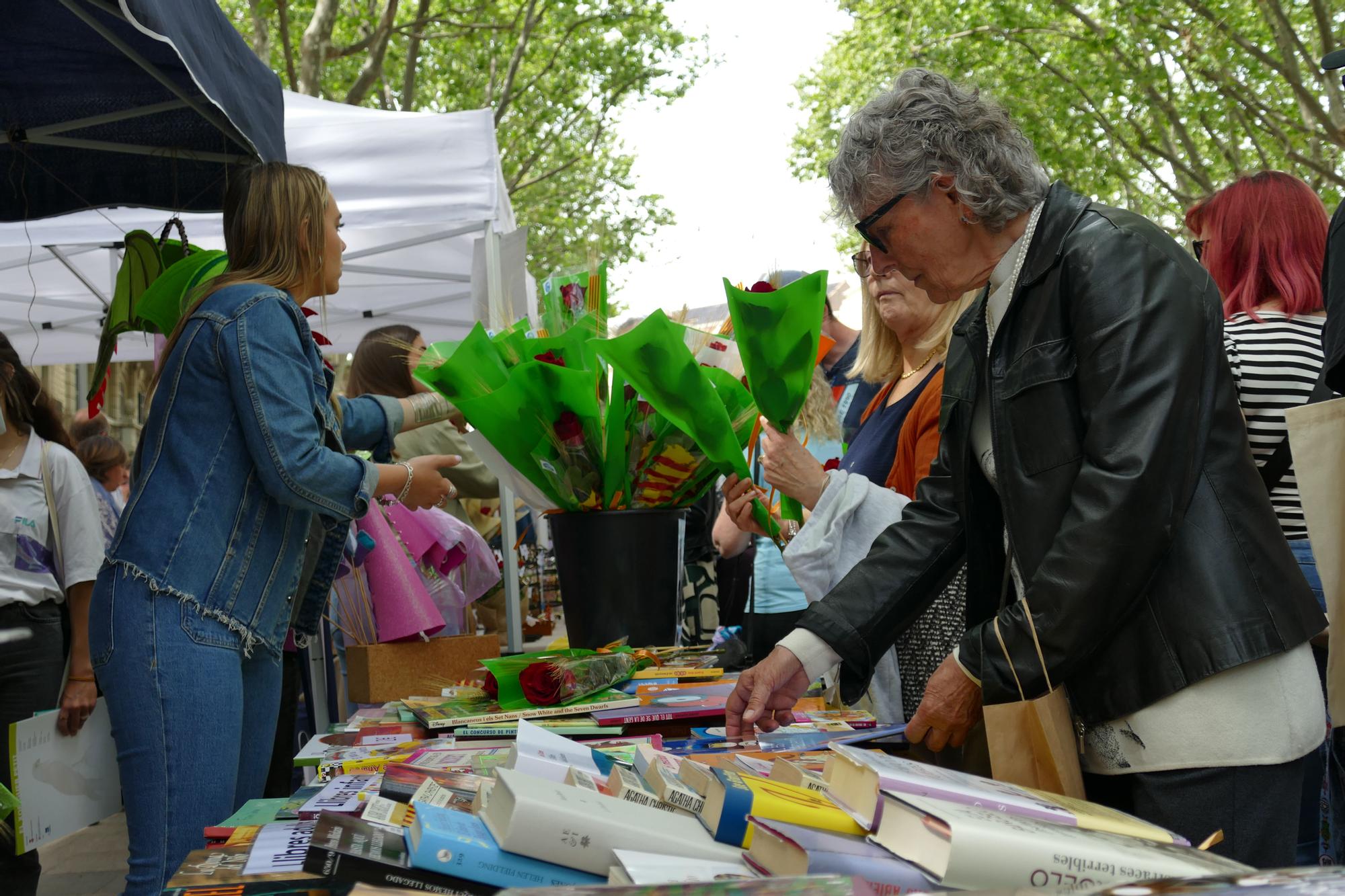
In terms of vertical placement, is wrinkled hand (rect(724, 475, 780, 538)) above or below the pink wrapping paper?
above

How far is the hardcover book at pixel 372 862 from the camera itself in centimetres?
101

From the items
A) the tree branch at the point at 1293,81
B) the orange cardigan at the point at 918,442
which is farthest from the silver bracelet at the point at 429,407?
the tree branch at the point at 1293,81

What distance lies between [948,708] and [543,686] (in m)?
0.78

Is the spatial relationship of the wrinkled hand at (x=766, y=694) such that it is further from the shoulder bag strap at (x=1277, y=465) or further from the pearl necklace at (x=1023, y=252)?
the shoulder bag strap at (x=1277, y=465)

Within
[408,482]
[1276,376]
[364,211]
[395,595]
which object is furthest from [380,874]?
[364,211]

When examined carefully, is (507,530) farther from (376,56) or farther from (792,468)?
(376,56)

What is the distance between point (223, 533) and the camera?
7.41 feet

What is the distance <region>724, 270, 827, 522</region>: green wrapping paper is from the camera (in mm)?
2236

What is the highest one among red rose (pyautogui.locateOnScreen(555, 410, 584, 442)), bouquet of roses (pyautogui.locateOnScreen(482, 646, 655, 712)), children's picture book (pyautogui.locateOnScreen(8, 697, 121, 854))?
red rose (pyautogui.locateOnScreen(555, 410, 584, 442))

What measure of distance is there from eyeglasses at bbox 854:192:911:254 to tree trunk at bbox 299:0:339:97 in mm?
10651

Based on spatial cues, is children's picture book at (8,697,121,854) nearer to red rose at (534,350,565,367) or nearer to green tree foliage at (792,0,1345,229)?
red rose at (534,350,565,367)

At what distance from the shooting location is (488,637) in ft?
9.46

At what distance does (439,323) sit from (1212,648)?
7668 millimetres

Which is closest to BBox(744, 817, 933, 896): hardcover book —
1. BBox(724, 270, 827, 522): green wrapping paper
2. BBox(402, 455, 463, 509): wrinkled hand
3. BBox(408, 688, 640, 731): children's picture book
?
BBox(408, 688, 640, 731): children's picture book
